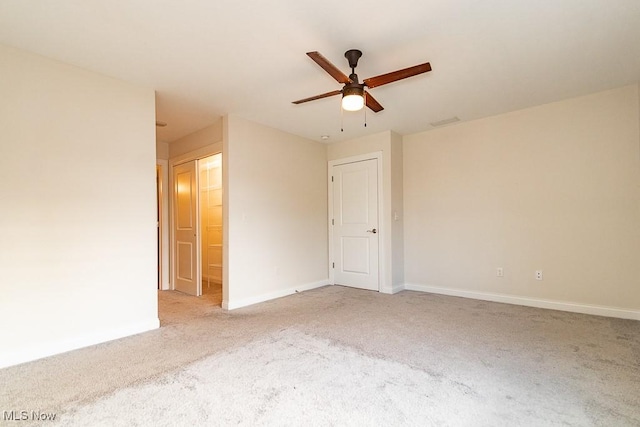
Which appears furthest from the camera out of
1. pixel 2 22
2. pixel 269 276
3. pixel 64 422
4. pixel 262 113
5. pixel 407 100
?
pixel 269 276

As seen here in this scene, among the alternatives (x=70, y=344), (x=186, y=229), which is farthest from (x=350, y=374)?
(x=186, y=229)

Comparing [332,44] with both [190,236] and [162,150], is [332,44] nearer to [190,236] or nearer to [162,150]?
[190,236]

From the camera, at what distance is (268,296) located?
14.3ft

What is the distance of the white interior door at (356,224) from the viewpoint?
490cm

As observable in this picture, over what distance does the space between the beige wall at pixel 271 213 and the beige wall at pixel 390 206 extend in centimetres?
107

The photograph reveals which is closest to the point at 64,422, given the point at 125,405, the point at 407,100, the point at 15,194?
the point at 125,405

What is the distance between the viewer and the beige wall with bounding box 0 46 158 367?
7.93 feet

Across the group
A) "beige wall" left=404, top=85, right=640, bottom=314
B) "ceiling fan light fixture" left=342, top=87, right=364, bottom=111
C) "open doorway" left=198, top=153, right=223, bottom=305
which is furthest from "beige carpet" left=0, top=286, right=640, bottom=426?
"open doorway" left=198, top=153, right=223, bottom=305

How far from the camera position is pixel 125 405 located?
1808 mm

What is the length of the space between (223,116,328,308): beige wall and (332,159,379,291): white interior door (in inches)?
9.4

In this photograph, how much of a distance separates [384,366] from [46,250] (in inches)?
112

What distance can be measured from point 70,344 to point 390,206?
3.98 metres

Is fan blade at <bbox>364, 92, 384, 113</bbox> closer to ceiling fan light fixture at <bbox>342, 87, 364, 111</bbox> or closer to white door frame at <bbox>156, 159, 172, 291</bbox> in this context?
ceiling fan light fixture at <bbox>342, 87, 364, 111</bbox>

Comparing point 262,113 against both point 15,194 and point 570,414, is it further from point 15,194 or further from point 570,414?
point 570,414
